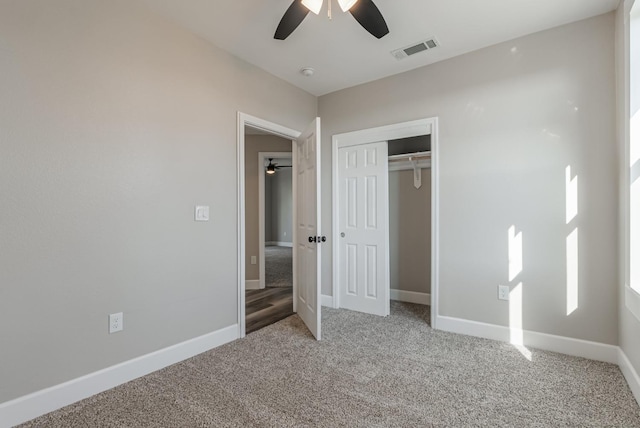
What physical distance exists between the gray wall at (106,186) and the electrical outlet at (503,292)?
2.36m

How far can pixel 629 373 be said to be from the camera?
201cm

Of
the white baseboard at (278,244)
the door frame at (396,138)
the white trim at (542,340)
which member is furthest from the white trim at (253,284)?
the white baseboard at (278,244)

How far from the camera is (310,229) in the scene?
3080 millimetres

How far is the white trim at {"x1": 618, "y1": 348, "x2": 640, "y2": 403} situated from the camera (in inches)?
73.0

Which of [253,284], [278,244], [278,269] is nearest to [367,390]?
[253,284]

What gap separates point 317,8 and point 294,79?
1.63 metres

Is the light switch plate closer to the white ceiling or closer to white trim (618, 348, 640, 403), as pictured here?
the white ceiling

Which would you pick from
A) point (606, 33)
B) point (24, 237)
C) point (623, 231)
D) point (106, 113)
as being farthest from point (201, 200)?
point (606, 33)

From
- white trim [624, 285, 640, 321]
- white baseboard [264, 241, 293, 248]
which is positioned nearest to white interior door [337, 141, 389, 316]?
white trim [624, 285, 640, 321]

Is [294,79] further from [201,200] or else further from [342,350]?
[342,350]

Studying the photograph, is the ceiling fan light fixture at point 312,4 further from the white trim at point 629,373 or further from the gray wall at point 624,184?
the white trim at point 629,373

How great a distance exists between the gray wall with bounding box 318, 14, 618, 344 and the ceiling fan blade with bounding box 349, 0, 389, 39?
128 centimetres

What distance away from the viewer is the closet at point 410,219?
393 centimetres

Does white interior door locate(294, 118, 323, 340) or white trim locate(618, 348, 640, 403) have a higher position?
white interior door locate(294, 118, 323, 340)
